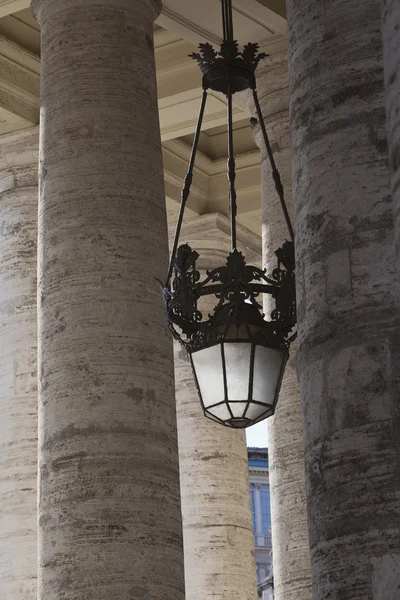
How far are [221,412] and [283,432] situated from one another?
9.63 metres

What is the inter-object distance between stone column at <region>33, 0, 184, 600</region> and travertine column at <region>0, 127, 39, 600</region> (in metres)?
5.46

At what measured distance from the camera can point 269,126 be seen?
21422 millimetres

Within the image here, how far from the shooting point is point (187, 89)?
24656 mm

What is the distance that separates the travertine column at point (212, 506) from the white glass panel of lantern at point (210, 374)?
1483cm

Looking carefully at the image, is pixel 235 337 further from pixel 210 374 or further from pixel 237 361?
pixel 210 374

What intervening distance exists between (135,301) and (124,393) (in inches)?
42.9

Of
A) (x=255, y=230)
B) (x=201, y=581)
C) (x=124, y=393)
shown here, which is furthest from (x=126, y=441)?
(x=255, y=230)

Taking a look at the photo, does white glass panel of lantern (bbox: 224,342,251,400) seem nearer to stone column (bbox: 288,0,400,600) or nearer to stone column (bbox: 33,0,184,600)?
stone column (bbox: 288,0,400,600)

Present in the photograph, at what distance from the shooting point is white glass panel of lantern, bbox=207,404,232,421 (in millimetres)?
11102

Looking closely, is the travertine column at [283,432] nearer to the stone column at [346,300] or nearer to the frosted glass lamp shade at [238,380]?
the frosted glass lamp shade at [238,380]

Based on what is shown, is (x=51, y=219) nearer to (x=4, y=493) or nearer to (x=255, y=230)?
(x=4, y=493)

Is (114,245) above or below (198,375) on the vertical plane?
above

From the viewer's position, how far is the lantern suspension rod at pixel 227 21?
12.4 m

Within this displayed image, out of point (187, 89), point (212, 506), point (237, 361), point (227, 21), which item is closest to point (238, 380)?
point (237, 361)
